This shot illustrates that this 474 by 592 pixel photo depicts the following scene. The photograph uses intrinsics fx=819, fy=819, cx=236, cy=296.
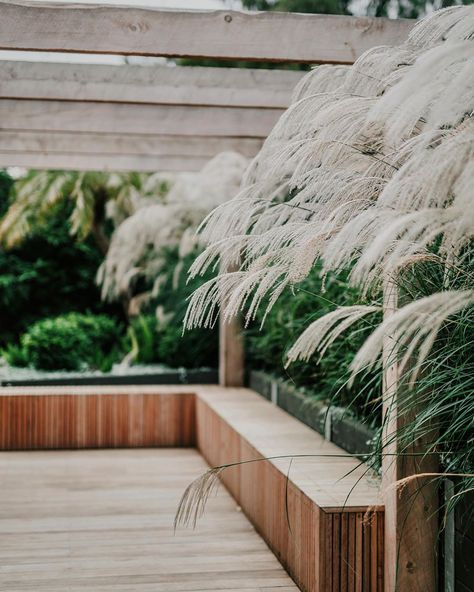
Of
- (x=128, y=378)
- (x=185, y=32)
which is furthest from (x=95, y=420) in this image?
(x=185, y=32)

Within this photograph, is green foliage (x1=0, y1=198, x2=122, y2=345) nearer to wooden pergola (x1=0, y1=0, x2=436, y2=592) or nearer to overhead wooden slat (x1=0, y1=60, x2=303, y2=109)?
wooden pergola (x1=0, y1=0, x2=436, y2=592)

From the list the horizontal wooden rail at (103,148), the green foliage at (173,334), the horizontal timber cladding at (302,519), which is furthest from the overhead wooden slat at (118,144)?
the horizontal timber cladding at (302,519)

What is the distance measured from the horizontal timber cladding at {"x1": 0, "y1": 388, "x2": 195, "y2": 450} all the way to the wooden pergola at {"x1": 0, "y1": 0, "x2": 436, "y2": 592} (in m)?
0.53

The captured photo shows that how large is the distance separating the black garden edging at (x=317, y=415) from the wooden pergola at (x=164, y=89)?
71 cm

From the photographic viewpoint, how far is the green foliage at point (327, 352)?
3.58m

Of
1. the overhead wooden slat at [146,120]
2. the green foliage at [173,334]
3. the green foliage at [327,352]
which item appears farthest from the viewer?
the green foliage at [173,334]

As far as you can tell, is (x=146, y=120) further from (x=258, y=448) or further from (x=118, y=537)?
(x=118, y=537)

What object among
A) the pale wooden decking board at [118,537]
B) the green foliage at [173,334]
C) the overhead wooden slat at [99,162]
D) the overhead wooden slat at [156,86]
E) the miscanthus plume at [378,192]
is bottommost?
the pale wooden decking board at [118,537]

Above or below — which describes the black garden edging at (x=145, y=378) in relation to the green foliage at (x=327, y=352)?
below

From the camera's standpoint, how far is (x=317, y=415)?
14.8ft

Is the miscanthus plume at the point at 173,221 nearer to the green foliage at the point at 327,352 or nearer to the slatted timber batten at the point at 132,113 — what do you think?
the slatted timber batten at the point at 132,113

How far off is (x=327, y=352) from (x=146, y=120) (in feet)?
7.24

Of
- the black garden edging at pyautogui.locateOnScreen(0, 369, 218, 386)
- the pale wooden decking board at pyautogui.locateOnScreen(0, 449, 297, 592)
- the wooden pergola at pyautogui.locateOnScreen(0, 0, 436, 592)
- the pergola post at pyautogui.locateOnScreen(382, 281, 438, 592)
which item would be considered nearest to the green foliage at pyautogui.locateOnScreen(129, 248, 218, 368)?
the black garden edging at pyautogui.locateOnScreen(0, 369, 218, 386)

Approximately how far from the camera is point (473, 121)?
1931mm
